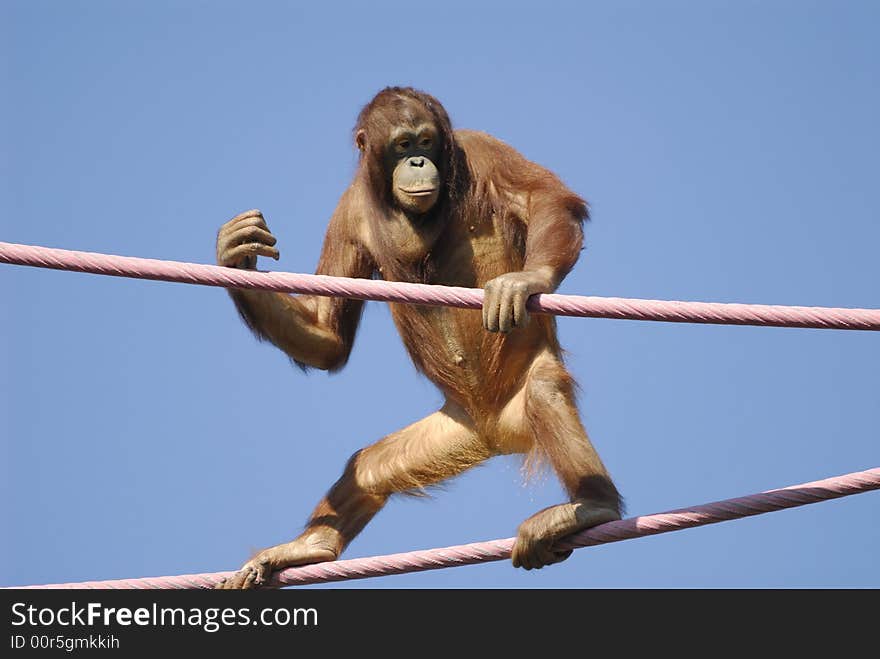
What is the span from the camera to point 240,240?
258 inches

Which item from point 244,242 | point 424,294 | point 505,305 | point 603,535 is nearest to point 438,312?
point 244,242

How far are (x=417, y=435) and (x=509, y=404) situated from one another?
1.88ft

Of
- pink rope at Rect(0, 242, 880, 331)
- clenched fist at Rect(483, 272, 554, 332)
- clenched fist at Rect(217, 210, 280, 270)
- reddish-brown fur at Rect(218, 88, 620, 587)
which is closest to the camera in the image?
pink rope at Rect(0, 242, 880, 331)

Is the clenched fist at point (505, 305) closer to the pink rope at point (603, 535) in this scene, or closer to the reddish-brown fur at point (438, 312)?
the pink rope at point (603, 535)

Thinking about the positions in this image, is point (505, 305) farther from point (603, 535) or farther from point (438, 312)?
point (438, 312)

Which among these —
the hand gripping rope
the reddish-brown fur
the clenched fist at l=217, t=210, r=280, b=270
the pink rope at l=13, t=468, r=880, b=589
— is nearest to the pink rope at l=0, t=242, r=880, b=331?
the hand gripping rope

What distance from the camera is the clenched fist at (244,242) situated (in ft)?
21.5

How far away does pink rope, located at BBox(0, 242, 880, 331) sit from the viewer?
529cm

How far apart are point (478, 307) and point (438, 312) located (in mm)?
1718

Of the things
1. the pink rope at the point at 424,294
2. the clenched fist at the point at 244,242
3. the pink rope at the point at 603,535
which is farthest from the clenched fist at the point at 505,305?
the clenched fist at the point at 244,242

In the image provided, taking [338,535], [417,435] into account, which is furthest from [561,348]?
[338,535]

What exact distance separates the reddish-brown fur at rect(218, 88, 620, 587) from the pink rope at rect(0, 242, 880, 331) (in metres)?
1.49

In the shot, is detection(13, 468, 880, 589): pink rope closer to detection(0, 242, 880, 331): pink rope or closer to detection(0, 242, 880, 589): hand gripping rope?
detection(0, 242, 880, 589): hand gripping rope

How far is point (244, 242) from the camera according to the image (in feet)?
21.5
